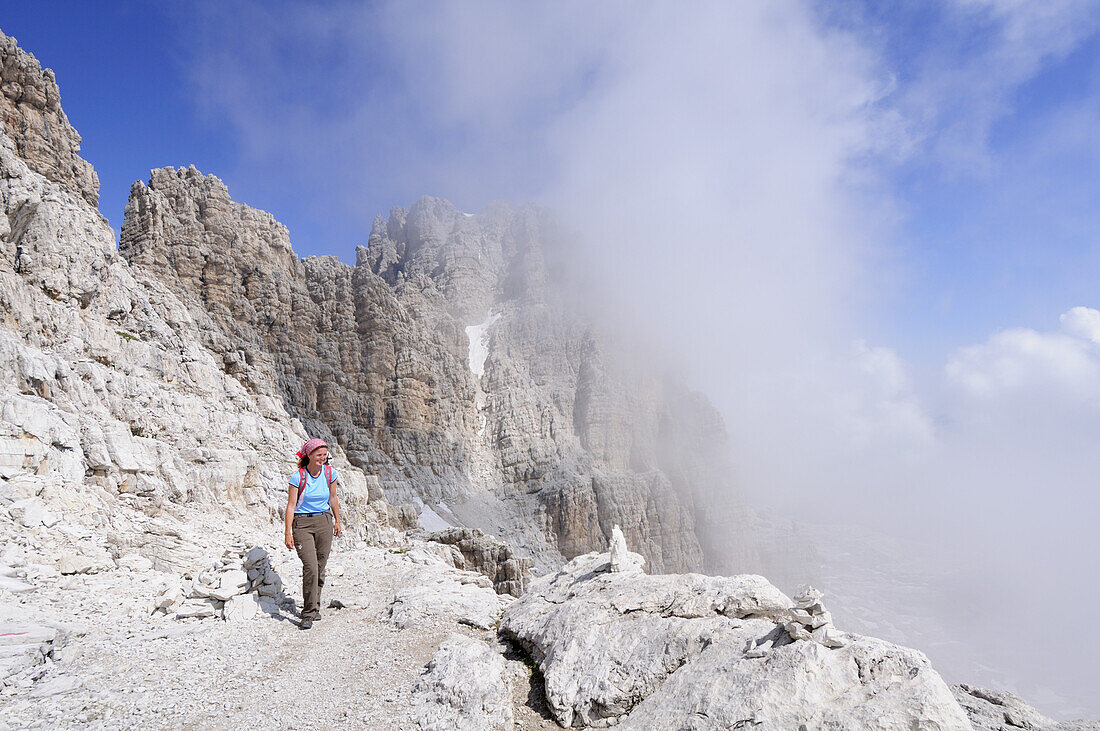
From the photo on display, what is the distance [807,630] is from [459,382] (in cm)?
7850

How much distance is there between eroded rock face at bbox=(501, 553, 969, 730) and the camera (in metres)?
4.17

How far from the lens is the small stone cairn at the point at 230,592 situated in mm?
8555

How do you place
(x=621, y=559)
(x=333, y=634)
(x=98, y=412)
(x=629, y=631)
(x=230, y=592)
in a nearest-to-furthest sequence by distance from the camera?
(x=629, y=631), (x=333, y=634), (x=230, y=592), (x=621, y=559), (x=98, y=412)

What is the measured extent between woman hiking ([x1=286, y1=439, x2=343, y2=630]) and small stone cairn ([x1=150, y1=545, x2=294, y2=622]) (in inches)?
28.4

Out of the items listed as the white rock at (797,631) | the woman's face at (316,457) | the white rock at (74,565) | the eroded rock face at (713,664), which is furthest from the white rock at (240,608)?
the white rock at (797,631)

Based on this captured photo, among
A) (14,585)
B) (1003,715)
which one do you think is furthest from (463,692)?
(14,585)

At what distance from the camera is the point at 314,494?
30.4 feet

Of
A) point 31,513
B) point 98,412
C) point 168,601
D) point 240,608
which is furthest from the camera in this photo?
point 98,412

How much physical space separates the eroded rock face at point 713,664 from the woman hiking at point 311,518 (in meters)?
3.14

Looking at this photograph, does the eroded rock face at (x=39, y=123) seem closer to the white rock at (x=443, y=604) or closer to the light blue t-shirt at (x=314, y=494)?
the light blue t-shirt at (x=314, y=494)

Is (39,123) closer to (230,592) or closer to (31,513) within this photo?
(31,513)

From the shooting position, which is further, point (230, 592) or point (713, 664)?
point (230, 592)

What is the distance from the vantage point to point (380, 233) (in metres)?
138

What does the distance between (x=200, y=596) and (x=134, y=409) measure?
573 inches
